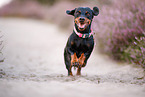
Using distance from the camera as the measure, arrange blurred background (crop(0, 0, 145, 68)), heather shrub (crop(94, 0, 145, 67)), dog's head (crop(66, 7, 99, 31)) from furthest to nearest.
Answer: heather shrub (crop(94, 0, 145, 67)) < blurred background (crop(0, 0, 145, 68)) < dog's head (crop(66, 7, 99, 31))

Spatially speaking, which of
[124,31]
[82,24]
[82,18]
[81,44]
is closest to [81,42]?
[81,44]

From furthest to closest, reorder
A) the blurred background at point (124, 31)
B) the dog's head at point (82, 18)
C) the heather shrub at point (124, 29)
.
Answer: the heather shrub at point (124, 29)
the blurred background at point (124, 31)
the dog's head at point (82, 18)

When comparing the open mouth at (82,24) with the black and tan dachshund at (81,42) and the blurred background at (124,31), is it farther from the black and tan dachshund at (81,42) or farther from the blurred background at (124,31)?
the blurred background at (124,31)

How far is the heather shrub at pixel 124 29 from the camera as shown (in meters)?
4.94

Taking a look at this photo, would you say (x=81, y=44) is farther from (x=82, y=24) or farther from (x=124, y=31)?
(x=124, y=31)

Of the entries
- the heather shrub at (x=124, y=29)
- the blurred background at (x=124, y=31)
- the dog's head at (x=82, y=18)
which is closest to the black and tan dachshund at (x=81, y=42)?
the dog's head at (x=82, y=18)

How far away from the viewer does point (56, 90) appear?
2.56 metres

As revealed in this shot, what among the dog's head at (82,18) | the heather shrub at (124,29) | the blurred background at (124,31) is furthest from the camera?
the heather shrub at (124,29)

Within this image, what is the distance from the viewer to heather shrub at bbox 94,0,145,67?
16.2ft

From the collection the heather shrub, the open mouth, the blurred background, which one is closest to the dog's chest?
the open mouth

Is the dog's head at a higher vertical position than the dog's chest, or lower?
higher

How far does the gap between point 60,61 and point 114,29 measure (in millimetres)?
2412

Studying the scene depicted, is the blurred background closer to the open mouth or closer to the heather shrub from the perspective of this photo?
the heather shrub

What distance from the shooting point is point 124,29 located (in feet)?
17.4
